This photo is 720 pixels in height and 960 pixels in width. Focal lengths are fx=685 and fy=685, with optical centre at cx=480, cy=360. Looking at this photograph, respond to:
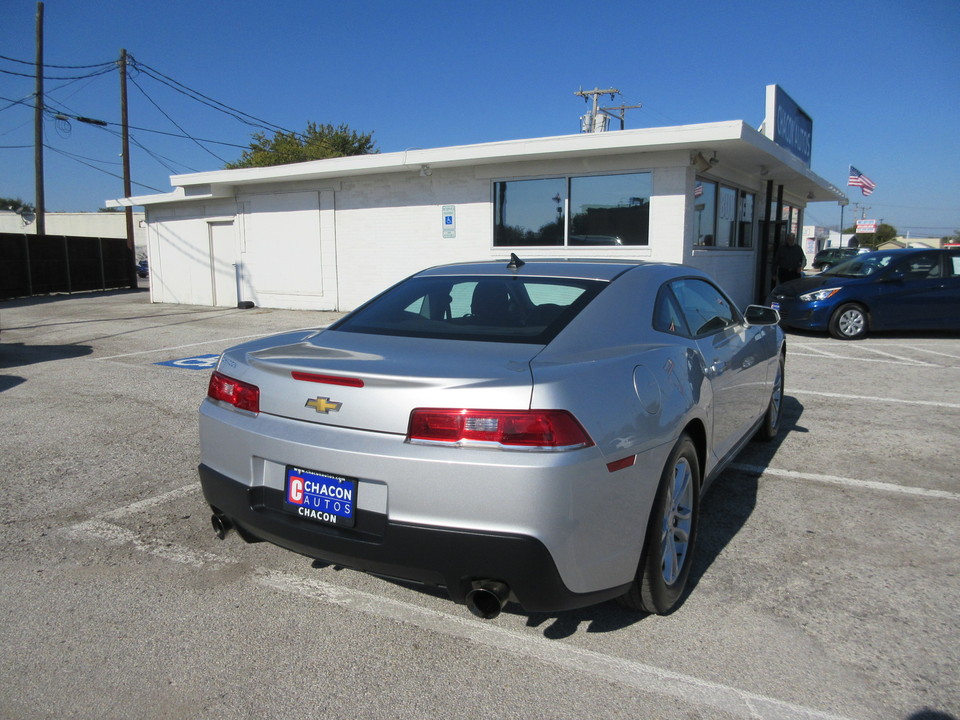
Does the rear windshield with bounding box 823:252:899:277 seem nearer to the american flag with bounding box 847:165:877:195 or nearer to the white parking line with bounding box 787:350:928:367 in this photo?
the white parking line with bounding box 787:350:928:367

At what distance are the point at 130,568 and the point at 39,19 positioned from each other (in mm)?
31030

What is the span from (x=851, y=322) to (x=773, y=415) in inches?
290

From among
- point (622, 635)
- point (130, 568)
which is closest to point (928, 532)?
point (622, 635)

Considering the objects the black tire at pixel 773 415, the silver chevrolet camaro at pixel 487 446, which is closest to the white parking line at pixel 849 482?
the black tire at pixel 773 415

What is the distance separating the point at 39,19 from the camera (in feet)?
86.4

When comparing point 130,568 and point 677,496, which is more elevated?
point 677,496

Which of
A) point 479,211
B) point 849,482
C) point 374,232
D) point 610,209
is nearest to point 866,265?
point 610,209

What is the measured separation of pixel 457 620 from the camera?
2.88 meters

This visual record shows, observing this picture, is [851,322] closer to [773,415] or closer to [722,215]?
[722,215]

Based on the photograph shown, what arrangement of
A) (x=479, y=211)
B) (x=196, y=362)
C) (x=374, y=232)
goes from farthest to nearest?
1. (x=374, y=232)
2. (x=479, y=211)
3. (x=196, y=362)

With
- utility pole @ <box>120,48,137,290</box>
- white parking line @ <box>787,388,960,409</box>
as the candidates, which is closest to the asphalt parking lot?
white parking line @ <box>787,388,960,409</box>

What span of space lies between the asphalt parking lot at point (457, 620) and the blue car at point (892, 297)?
7210 millimetres

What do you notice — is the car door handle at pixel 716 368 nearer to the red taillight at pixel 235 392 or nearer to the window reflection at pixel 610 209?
the red taillight at pixel 235 392

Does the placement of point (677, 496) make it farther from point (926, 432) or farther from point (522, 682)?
point (926, 432)
